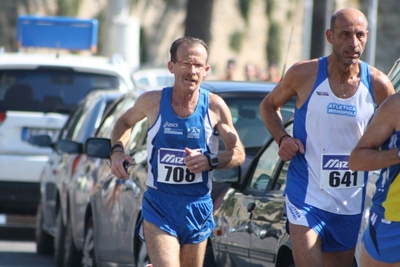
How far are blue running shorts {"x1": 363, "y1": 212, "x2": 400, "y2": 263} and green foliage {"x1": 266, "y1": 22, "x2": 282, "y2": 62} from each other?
→ 68.3 metres

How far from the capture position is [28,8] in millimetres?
50500

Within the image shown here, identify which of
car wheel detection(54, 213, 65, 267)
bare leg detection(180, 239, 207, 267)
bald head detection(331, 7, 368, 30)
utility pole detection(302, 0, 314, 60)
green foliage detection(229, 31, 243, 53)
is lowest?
car wheel detection(54, 213, 65, 267)

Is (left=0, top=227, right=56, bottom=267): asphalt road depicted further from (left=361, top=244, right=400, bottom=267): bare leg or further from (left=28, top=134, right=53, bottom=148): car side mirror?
(left=361, top=244, right=400, bottom=267): bare leg

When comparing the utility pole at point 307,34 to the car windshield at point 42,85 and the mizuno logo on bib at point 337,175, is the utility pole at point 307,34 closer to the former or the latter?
the car windshield at point 42,85

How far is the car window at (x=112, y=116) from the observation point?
31.2 ft

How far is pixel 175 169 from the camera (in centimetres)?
614

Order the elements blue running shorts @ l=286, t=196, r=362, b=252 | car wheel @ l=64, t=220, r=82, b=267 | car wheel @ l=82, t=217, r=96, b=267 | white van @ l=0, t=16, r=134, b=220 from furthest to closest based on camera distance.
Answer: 1. white van @ l=0, t=16, r=134, b=220
2. car wheel @ l=64, t=220, r=82, b=267
3. car wheel @ l=82, t=217, r=96, b=267
4. blue running shorts @ l=286, t=196, r=362, b=252

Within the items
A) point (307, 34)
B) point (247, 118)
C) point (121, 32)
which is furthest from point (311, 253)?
point (121, 32)

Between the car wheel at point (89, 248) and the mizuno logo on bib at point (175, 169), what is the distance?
3.17 meters

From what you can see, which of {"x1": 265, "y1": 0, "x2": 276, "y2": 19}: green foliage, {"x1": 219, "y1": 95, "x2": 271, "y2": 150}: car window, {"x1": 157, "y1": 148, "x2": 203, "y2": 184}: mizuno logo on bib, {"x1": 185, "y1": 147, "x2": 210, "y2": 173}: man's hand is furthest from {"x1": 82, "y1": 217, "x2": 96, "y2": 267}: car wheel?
{"x1": 265, "y1": 0, "x2": 276, "y2": 19}: green foliage

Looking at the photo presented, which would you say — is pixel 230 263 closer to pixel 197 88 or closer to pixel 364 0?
pixel 197 88

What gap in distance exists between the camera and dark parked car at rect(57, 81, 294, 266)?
7945 mm

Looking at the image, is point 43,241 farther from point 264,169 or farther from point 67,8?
point 67,8

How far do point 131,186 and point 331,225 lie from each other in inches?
101
